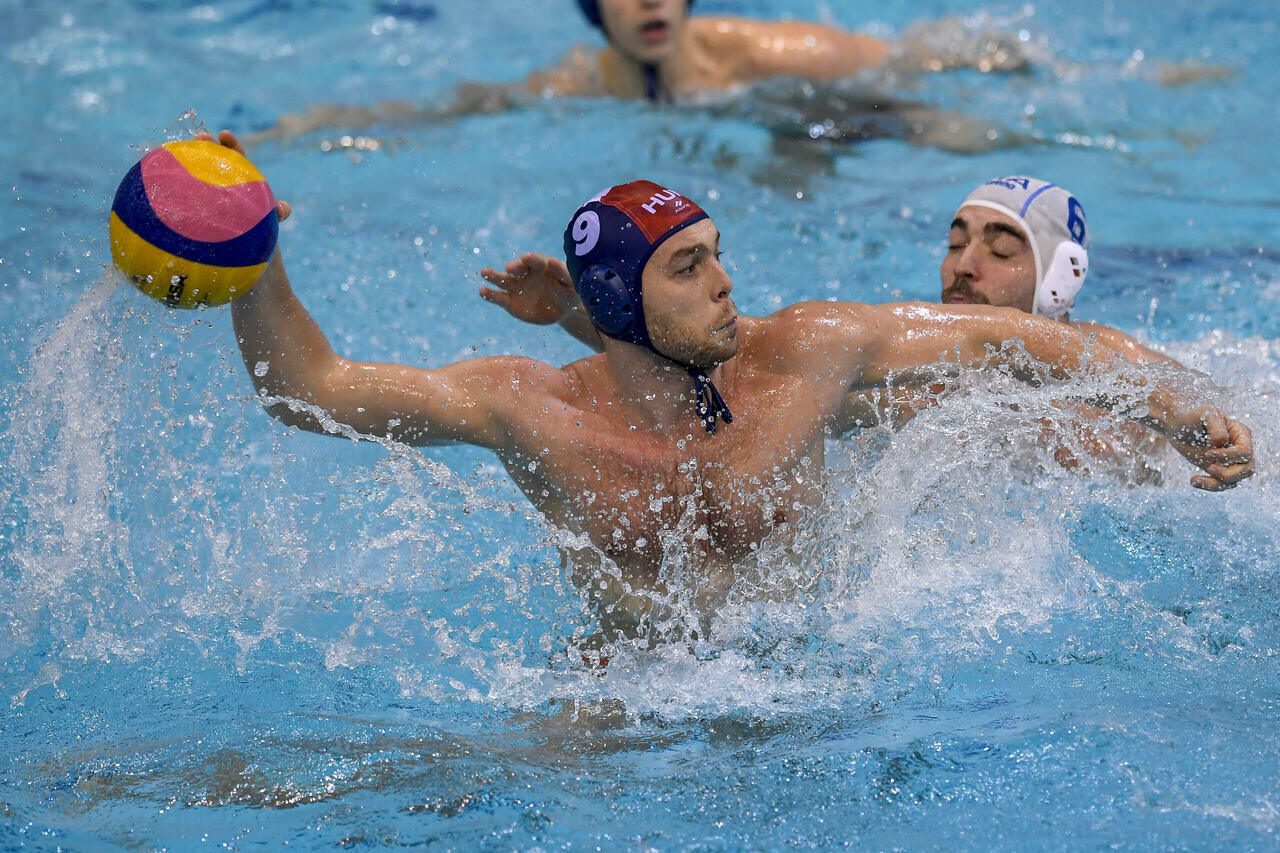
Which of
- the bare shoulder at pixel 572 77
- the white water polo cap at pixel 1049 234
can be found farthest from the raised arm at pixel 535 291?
the bare shoulder at pixel 572 77

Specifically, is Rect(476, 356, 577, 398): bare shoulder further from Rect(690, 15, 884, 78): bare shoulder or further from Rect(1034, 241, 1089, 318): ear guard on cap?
Rect(690, 15, 884, 78): bare shoulder

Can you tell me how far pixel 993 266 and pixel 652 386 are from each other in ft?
4.44

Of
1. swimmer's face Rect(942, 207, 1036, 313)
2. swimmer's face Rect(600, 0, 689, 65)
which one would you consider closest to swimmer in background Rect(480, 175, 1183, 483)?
swimmer's face Rect(942, 207, 1036, 313)

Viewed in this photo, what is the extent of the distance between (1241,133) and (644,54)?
3040mm

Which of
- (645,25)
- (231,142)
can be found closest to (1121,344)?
(231,142)

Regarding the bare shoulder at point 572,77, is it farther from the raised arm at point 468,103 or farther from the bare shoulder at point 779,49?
the bare shoulder at point 779,49

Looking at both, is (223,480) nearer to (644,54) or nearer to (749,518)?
(749,518)

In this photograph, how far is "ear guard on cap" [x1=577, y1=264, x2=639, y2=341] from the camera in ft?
Answer: 9.98

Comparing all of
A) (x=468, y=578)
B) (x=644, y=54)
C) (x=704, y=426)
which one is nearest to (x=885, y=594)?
(x=704, y=426)

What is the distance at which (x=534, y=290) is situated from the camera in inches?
144

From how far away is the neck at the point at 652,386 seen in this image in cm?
318

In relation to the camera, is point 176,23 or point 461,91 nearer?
point 461,91

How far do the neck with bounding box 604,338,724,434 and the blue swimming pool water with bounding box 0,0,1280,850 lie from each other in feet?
1.39

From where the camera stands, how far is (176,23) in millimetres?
8695
